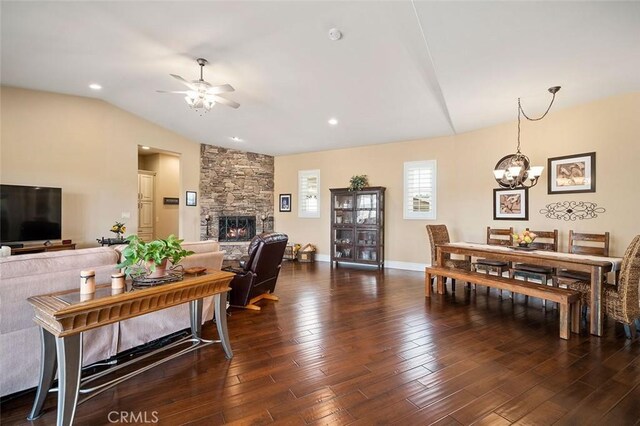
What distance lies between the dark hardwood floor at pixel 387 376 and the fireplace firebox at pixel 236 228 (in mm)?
4384

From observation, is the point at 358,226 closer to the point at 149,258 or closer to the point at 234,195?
the point at 234,195

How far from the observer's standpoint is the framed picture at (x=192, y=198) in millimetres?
7199

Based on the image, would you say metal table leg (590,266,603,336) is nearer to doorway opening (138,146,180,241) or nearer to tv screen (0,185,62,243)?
tv screen (0,185,62,243)

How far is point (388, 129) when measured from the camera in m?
6.05

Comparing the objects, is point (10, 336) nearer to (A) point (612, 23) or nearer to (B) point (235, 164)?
(A) point (612, 23)

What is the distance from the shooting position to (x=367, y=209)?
6941mm

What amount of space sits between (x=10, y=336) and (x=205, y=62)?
138 inches

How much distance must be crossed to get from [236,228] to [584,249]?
A: 7115 mm

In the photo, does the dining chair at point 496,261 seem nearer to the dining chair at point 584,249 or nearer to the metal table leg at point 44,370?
the dining chair at point 584,249

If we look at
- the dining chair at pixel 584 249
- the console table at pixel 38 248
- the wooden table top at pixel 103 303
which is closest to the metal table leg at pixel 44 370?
the wooden table top at pixel 103 303

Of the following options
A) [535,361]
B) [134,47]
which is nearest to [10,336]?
[134,47]

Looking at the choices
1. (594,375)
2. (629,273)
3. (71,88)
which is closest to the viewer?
(594,375)

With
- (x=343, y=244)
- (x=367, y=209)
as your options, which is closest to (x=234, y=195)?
(x=343, y=244)

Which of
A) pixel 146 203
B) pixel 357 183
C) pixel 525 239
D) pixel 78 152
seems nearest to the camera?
pixel 525 239
